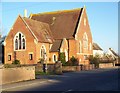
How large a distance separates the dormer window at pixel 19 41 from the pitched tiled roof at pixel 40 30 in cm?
275

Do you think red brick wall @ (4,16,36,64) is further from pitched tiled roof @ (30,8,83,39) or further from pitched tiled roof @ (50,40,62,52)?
pitched tiled roof @ (30,8,83,39)

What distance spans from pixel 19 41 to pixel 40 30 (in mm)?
4928

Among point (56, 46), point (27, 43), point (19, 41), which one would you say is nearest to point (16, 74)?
point (27, 43)

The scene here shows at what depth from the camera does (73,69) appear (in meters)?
47.6

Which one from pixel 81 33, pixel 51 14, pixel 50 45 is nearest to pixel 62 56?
pixel 50 45

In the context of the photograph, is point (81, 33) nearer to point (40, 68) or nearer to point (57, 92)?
point (40, 68)

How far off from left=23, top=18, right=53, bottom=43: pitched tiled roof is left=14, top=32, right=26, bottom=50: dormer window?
2748 mm

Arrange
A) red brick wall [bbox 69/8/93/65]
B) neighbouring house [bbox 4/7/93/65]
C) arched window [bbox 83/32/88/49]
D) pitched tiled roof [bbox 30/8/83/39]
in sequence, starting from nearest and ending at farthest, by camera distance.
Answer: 1. neighbouring house [bbox 4/7/93/65]
2. red brick wall [bbox 69/8/93/65]
3. pitched tiled roof [bbox 30/8/83/39]
4. arched window [bbox 83/32/88/49]

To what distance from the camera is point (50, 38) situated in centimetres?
6169

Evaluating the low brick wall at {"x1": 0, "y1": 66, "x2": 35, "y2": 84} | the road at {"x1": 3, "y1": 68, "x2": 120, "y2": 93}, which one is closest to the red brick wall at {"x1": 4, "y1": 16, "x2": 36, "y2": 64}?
the low brick wall at {"x1": 0, "y1": 66, "x2": 35, "y2": 84}

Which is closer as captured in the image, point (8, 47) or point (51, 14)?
point (8, 47)

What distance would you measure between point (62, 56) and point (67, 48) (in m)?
4.30

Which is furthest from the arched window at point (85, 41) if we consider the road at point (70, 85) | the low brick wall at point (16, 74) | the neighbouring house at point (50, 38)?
the road at point (70, 85)

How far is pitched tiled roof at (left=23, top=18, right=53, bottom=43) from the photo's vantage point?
57481 mm
